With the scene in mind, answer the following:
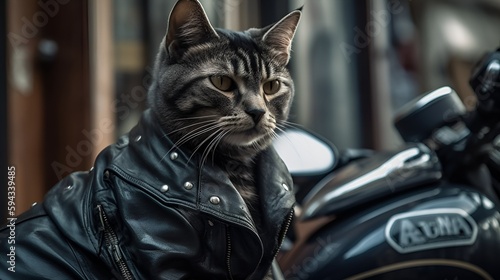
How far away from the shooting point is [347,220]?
1.06m

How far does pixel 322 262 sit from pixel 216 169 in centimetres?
30

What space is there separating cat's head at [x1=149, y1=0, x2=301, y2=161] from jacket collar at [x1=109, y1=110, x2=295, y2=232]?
3 cm

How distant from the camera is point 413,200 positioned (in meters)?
1.04

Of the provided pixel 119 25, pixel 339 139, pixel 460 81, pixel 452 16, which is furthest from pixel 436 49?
pixel 119 25

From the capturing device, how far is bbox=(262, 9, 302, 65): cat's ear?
86 centimetres

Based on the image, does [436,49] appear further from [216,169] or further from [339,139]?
[216,169]

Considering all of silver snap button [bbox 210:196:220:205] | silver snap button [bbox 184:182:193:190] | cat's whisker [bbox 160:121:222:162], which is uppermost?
cat's whisker [bbox 160:121:222:162]

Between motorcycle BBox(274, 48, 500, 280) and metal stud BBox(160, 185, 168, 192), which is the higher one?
metal stud BBox(160, 185, 168, 192)

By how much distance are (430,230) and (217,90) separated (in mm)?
424
